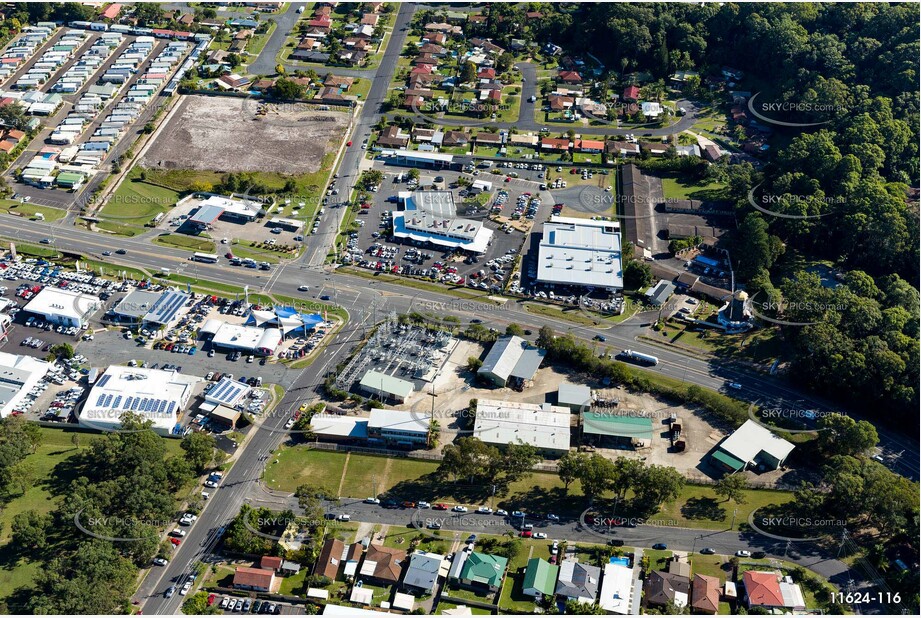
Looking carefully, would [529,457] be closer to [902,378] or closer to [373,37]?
[902,378]

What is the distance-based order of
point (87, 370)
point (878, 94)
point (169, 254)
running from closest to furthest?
1. point (87, 370)
2. point (169, 254)
3. point (878, 94)

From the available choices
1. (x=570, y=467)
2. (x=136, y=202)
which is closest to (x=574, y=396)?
(x=570, y=467)

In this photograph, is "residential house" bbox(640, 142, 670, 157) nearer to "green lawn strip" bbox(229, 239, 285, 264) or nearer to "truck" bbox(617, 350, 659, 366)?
"truck" bbox(617, 350, 659, 366)

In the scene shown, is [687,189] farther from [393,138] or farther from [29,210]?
[29,210]

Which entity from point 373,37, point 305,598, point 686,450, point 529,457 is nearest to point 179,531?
point 305,598

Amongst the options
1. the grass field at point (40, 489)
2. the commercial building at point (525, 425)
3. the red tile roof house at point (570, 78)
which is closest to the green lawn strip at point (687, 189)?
the red tile roof house at point (570, 78)

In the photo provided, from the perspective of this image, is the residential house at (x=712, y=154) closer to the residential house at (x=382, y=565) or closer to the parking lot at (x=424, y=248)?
the parking lot at (x=424, y=248)

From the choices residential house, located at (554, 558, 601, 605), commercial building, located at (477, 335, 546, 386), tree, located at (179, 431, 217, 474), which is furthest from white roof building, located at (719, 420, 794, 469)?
tree, located at (179, 431, 217, 474)
